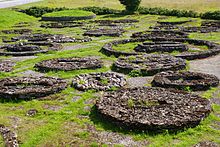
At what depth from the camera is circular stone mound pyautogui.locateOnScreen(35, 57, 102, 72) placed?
15691 millimetres

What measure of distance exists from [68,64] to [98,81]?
134 inches

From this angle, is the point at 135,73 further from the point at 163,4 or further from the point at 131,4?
the point at 163,4

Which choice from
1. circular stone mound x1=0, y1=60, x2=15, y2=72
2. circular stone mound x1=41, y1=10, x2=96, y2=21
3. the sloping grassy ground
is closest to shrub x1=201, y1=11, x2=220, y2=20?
circular stone mound x1=41, y1=10, x2=96, y2=21

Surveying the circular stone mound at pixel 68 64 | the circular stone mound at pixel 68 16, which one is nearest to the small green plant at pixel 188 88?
the circular stone mound at pixel 68 64

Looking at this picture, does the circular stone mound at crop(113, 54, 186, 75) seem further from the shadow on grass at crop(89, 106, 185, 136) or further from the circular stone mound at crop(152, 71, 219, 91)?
the shadow on grass at crop(89, 106, 185, 136)

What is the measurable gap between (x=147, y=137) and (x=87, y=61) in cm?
838

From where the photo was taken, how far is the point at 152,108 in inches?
401

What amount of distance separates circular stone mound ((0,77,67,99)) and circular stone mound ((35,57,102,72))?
6.86 feet

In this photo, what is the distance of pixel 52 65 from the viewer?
53.2 ft

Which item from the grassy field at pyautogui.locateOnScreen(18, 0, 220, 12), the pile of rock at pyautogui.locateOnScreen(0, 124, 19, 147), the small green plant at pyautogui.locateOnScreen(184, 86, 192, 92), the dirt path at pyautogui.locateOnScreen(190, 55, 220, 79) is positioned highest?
the grassy field at pyautogui.locateOnScreen(18, 0, 220, 12)

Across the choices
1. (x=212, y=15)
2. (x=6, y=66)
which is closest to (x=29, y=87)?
(x=6, y=66)

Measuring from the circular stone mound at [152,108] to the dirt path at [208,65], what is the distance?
4308 millimetres

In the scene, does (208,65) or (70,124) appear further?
(208,65)

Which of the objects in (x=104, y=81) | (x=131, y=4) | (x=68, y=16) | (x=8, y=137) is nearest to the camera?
(x=8, y=137)
